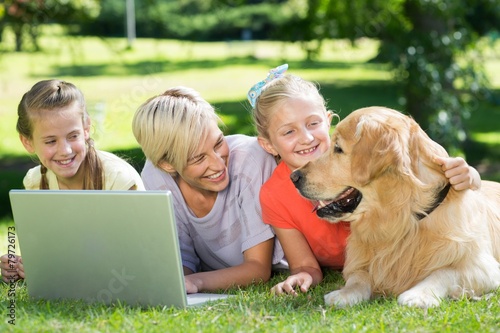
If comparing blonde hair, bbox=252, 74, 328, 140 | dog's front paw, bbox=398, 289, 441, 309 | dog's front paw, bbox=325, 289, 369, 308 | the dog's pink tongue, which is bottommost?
dog's front paw, bbox=325, 289, 369, 308

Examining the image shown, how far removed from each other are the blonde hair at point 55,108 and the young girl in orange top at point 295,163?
1.13 m

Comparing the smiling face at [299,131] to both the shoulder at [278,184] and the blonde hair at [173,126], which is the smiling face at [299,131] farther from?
the blonde hair at [173,126]

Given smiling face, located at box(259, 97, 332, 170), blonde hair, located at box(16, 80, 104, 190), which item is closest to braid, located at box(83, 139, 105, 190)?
blonde hair, located at box(16, 80, 104, 190)

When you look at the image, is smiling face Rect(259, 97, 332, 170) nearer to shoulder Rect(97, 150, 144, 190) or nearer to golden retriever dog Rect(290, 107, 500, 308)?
golden retriever dog Rect(290, 107, 500, 308)

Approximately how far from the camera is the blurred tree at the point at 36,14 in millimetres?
9898

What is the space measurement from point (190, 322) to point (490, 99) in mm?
7809

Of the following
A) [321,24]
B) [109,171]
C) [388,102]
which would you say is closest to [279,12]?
[388,102]

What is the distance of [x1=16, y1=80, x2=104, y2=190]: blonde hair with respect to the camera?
4723mm

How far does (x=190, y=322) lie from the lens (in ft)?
11.1

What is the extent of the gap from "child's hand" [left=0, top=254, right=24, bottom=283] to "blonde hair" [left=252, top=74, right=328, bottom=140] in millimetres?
1734

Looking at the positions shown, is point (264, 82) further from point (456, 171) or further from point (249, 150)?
point (456, 171)

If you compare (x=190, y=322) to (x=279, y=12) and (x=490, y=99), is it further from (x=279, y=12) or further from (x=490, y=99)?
(x=279, y=12)

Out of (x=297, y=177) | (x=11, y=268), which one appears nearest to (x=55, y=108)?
(x=11, y=268)

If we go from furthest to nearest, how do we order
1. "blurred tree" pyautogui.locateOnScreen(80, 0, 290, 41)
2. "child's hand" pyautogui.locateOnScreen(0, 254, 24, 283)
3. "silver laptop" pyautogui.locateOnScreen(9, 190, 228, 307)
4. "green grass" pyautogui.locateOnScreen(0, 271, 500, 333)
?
"blurred tree" pyautogui.locateOnScreen(80, 0, 290, 41), "child's hand" pyautogui.locateOnScreen(0, 254, 24, 283), "silver laptop" pyautogui.locateOnScreen(9, 190, 228, 307), "green grass" pyautogui.locateOnScreen(0, 271, 500, 333)
